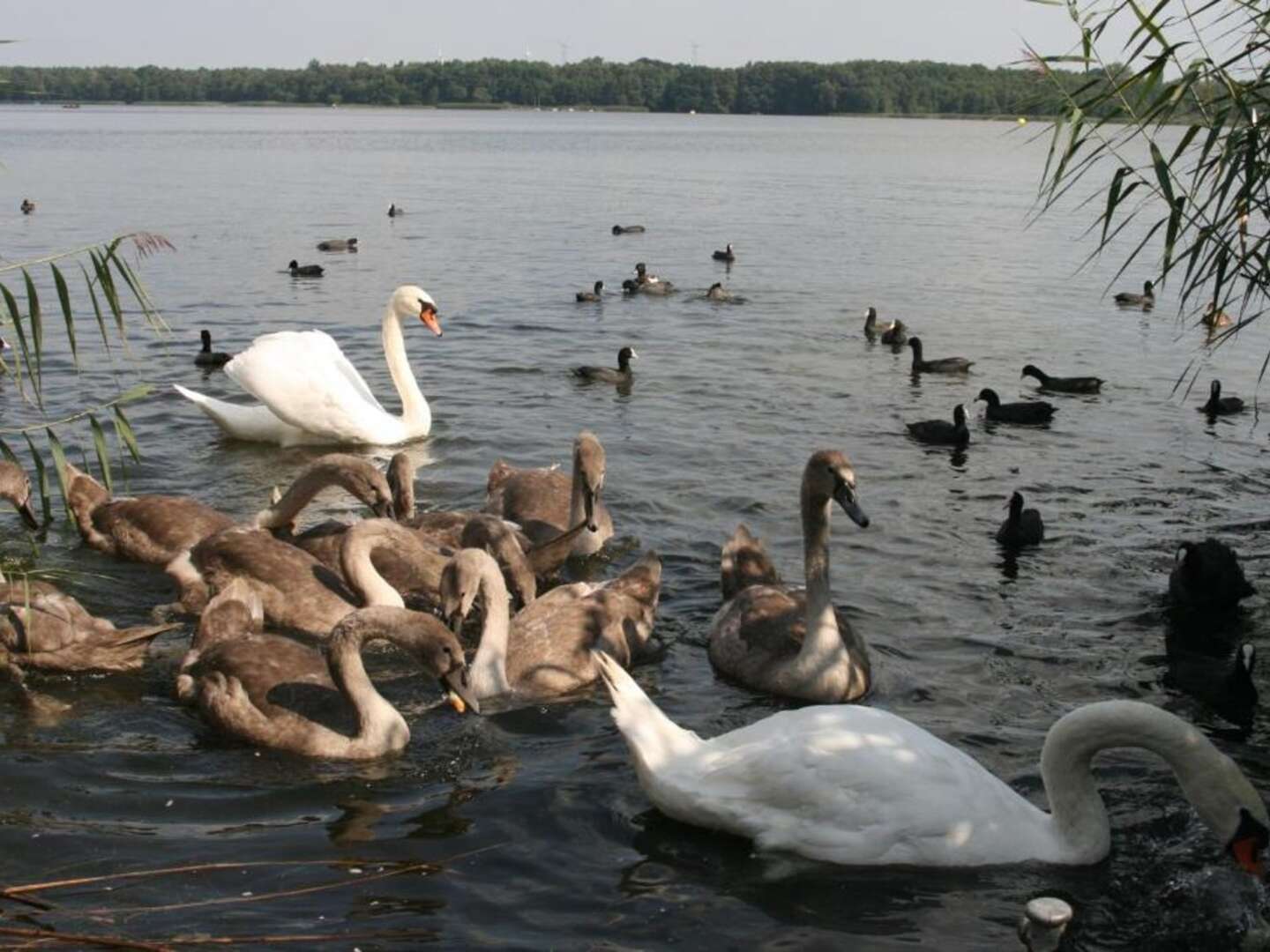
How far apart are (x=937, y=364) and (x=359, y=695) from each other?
13388 millimetres

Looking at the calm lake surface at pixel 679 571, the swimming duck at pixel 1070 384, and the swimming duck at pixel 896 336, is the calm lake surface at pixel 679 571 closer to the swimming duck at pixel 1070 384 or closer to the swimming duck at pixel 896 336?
the swimming duck at pixel 1070 384

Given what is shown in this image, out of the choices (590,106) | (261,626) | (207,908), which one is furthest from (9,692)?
(590,106)

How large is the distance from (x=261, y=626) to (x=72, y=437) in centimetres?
615

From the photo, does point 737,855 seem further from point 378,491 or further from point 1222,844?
point 378,491

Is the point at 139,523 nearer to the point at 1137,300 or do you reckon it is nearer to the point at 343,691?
the point at 343,691

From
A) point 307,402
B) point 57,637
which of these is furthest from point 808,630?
point 307,402

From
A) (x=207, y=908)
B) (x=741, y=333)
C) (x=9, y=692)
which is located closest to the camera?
(x=207, y=908)

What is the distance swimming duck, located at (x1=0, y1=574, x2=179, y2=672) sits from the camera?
337 inches

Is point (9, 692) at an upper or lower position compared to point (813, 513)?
lower

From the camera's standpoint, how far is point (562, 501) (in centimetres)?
1195

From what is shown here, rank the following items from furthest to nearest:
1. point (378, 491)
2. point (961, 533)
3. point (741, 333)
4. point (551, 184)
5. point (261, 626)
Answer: point (551, 184), point (741, 333), point (961, 533), point (378, 491), point (261, 626)

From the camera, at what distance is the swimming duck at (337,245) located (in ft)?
104

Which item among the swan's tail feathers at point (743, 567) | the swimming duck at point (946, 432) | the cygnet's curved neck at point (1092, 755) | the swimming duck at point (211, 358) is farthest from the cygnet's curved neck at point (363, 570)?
the swimming duck at point (211, 358)

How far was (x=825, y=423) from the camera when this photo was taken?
1655 centimetres
